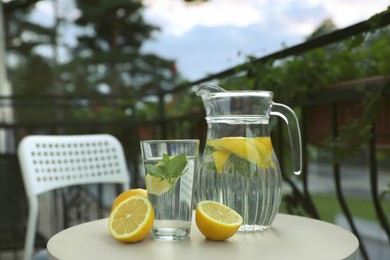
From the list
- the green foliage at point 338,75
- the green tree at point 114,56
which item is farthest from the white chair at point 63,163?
the green tree at point 114,56

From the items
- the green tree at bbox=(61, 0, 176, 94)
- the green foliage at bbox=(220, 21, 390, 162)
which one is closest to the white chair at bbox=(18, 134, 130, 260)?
the green foliage at bbox=(220, 21, 390, 162)

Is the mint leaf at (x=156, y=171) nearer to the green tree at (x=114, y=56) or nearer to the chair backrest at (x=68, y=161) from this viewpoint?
the chair backrest at (x=68, y=161)

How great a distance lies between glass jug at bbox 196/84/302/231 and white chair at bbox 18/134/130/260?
35.0 inches

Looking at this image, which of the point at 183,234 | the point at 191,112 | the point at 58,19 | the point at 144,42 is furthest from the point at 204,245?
the point at 144,42

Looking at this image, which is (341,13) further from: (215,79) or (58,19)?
(58,19)

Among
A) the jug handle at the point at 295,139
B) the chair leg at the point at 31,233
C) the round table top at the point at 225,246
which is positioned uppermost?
the jug handle at the point at 295,139

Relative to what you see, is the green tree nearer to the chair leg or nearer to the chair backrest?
the chair backrest

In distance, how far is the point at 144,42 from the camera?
16438 millimetres

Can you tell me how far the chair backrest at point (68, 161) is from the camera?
5.61 ft

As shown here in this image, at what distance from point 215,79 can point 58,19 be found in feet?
43.5

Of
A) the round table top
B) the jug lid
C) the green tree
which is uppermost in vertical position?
the green tree

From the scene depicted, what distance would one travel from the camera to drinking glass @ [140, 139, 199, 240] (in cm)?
90

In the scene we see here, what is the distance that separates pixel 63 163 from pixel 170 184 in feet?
3.42

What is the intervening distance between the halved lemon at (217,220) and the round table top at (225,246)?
2 centimetres
